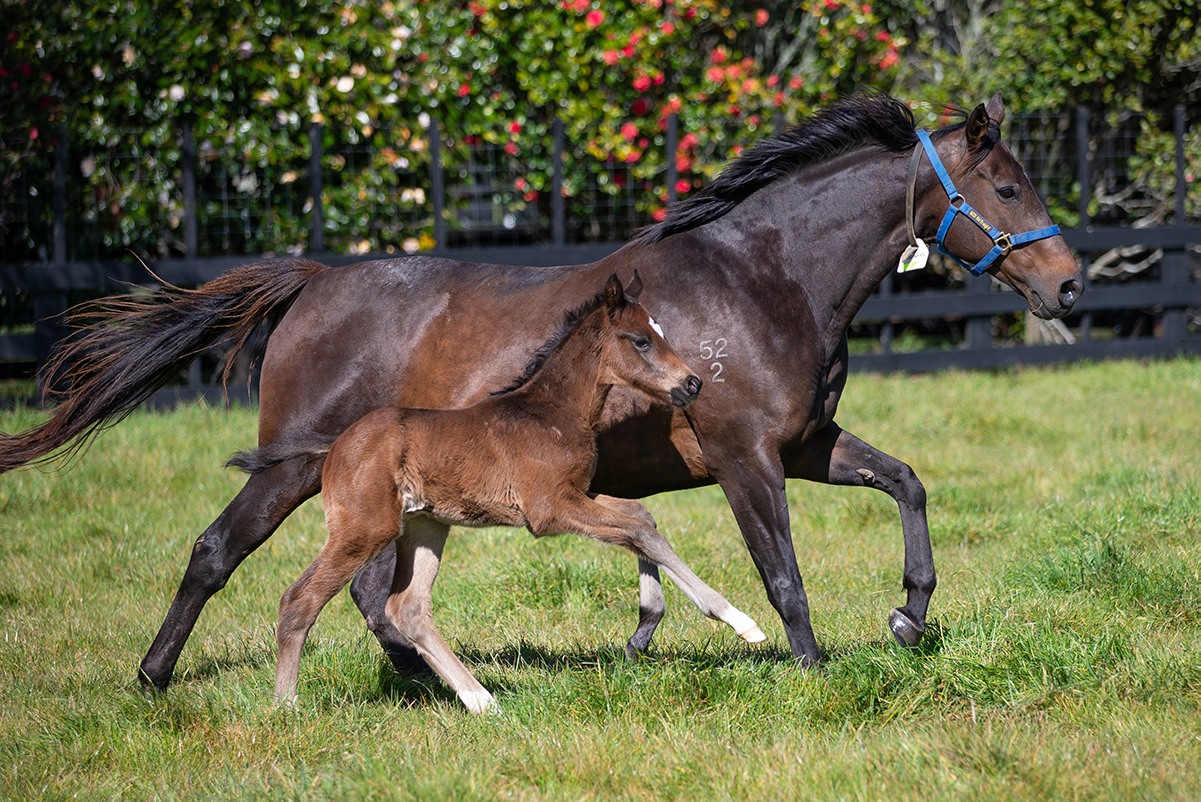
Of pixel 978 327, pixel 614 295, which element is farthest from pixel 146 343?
pixel 978 327

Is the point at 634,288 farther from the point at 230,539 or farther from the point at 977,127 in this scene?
the point at 230,539

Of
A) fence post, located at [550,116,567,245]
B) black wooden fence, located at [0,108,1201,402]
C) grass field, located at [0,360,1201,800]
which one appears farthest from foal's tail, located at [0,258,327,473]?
fence post, located at [550,116,567,245]

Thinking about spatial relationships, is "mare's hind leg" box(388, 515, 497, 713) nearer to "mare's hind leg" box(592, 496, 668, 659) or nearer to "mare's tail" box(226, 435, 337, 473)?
"mare's tail" box(226, 435, 337, 473)

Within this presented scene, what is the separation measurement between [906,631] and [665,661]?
3.02 feet

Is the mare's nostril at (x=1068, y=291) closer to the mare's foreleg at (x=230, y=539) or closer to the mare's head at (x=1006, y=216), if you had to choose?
the mare's head at (x=1006, y=216)

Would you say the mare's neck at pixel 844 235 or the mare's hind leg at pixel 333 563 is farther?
the mare's neck at pixel 844 235

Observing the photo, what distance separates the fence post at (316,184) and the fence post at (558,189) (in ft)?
6.57

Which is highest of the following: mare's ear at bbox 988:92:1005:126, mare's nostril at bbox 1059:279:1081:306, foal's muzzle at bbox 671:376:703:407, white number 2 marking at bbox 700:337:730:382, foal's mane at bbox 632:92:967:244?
mare's ear at bbox 988:92:1005:126

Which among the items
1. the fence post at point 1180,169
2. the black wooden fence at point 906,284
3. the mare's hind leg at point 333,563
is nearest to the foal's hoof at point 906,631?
the mare's hind leg at point 333,563

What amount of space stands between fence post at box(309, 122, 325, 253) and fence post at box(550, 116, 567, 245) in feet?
6.57

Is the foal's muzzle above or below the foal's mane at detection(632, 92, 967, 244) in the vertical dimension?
below

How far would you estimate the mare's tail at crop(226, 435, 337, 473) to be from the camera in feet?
13.1

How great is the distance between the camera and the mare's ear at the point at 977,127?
393 cm

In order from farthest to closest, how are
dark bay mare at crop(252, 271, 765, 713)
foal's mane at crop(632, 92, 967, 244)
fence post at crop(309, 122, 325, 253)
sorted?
fence post at crop(309, 122, 325, 253)
foal's mane at crop(632, 92, 967, 244)
dark bay mare at crop(252, 271, 765, 713)
